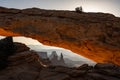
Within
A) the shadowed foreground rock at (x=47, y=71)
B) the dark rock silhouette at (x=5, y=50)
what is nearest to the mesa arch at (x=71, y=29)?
the dark rock silhouette at (x=5, y=50)

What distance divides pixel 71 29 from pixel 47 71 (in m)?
8.83

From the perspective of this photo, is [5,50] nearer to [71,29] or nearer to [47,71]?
[47,71]

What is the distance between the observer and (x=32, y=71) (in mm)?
24609

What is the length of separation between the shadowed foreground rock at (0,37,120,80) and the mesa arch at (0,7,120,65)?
6.00 metres

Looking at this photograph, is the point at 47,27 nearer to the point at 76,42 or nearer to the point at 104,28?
the point at 76,42

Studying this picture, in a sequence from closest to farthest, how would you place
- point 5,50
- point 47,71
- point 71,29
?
point 47,71 < point 5,50 < point 71,29

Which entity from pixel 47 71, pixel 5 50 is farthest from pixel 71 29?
pixel 5 50

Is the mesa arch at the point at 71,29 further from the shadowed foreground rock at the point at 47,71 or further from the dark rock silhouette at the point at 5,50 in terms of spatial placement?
the shadowed foreground rock at the point at 47,71

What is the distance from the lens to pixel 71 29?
31484mm

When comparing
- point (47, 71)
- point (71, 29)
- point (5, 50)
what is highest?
point (71, 29)

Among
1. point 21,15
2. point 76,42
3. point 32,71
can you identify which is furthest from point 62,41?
point 32,71

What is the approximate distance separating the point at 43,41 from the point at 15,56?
27.4 ft

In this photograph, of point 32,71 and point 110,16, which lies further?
point 110,16

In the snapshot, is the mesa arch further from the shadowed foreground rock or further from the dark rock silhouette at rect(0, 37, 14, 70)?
the shadowed foreground rock
